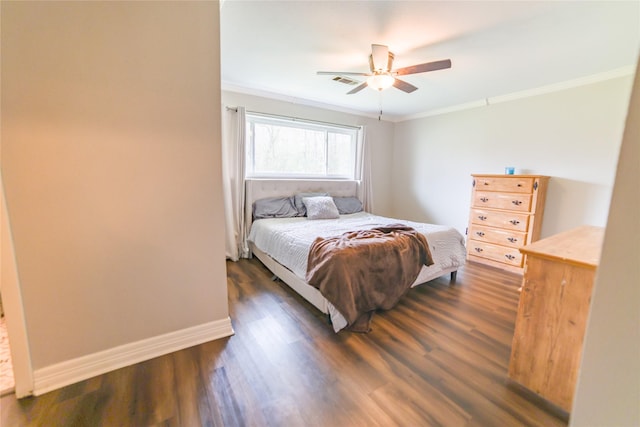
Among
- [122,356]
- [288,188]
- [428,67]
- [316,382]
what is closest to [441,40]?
[428,67]

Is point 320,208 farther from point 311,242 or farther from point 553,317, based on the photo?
point 553,317

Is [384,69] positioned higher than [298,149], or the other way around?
[384,69]

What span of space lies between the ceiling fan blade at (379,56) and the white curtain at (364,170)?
2273 mm

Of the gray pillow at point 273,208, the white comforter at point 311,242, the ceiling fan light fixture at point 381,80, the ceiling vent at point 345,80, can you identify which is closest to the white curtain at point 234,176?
the gray pillow at point 273,208

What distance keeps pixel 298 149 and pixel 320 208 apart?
1.14 meters

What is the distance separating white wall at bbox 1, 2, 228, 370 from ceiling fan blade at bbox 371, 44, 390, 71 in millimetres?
1208

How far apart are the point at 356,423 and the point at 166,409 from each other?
3.15 ft

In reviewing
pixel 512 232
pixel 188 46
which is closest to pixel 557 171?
pixel 512 232

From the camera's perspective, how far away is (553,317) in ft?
4.31

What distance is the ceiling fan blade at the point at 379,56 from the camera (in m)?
2.07

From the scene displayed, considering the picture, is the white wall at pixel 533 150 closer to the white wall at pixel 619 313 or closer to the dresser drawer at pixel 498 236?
the dresser drawer at pixel 498 236

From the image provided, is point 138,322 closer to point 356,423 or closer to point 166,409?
point 166,409

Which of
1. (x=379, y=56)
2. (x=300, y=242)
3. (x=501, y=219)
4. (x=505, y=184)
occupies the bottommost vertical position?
(x=300, y=242)

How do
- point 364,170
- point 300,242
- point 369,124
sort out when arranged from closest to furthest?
point 300,242, point 364,170, point 369,124
